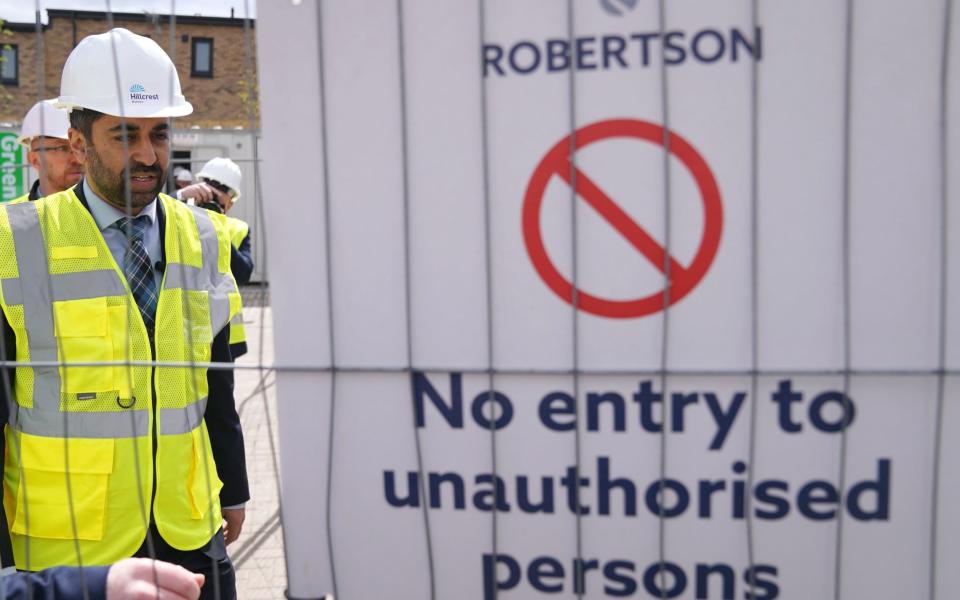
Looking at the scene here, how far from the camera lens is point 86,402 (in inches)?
73.5

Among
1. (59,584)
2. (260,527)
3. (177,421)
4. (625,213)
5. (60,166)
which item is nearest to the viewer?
(625,213)

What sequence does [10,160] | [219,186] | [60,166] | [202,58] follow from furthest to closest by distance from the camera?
[202,58]
[10,160]
[219,186]
[60,166]

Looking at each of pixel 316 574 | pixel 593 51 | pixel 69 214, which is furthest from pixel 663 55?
pixel 69 214

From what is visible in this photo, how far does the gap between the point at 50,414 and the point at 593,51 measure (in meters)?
1.42

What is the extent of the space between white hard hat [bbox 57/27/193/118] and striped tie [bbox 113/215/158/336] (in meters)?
0.29

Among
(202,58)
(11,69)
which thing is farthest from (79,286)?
(11,69)

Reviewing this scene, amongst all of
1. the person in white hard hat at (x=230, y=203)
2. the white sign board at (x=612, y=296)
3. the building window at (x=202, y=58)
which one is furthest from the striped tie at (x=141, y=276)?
the building window at (x=202, y=58)

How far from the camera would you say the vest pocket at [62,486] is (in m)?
1.85


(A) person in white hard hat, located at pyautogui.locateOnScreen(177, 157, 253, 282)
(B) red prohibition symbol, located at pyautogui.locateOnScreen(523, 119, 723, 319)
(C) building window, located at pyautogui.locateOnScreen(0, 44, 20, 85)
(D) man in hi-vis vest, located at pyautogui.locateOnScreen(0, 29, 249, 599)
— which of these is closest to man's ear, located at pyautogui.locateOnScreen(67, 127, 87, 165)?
(D) man in hi-vis vest, located at pyautogui.locateOnScreen(0, 29, 249, 599)

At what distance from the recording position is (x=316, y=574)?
4.22ft

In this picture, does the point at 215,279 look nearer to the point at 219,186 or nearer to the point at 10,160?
the point at 219,186

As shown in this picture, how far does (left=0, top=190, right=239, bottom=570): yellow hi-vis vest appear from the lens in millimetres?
1849

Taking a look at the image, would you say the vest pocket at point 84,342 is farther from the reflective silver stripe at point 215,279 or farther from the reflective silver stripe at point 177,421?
the reflective silver stripe at point 215,279

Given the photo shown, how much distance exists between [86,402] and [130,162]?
1.87ft
